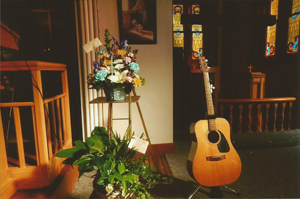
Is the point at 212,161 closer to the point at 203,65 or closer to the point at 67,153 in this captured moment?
the point at 203,65

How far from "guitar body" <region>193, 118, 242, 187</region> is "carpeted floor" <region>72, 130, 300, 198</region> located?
0.23 m

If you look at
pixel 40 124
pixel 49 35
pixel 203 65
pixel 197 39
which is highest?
pixel 197 39

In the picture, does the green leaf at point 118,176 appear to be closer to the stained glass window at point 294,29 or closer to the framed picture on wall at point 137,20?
the framed picture on wall at point 137,20

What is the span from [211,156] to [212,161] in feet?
0.14

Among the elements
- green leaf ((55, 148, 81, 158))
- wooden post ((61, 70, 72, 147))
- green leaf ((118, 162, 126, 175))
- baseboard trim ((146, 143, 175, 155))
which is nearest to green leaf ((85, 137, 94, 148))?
green leaf ((55, 148, 81, 158))

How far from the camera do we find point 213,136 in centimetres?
180

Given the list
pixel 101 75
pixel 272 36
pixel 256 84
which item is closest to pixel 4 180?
pixel 101 75

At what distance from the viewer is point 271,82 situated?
414 centimetres

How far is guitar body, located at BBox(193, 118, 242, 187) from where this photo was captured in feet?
5.39

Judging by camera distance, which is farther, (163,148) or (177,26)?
(177,26)

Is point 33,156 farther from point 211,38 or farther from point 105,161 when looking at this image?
point 211,38

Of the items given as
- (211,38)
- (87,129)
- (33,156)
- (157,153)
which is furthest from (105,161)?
(211,38)

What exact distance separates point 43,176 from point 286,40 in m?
4.33

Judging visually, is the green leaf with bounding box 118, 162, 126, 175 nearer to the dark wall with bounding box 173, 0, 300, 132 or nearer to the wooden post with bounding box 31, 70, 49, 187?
the wooden post with bounding box 31, 70, 49, 187
